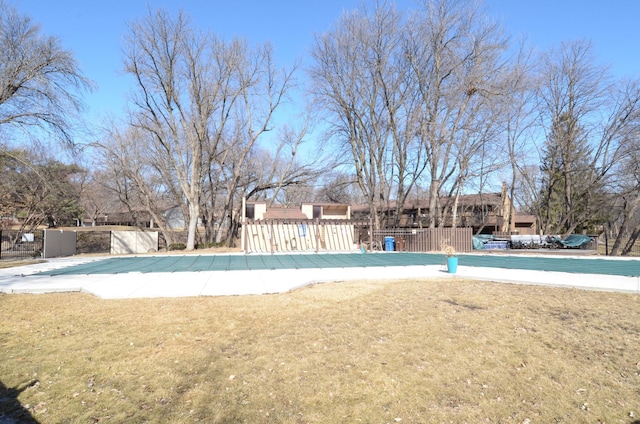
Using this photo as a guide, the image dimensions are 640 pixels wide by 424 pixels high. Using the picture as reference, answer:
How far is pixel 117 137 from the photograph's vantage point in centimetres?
2523

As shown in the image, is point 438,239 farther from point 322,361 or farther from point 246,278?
point 322,361

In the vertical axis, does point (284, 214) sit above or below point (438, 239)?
above

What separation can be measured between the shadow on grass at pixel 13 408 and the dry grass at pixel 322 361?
0.03 meters

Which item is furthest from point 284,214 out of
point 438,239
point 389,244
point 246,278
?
point 246,278

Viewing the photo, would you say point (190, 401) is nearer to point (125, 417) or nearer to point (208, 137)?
point (125, 417)

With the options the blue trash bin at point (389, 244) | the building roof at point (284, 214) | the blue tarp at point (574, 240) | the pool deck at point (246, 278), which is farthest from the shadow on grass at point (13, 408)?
the blue tarp at point (574, 240)

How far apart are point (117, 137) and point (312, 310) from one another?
80.8 ft

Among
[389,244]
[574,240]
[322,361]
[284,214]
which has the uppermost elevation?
[284,214]

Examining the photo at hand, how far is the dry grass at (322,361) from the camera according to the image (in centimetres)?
315

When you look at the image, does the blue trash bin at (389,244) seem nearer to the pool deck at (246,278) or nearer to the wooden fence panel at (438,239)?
the wooden fence panel at (438,239)

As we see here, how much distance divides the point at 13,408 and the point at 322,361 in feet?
9.48

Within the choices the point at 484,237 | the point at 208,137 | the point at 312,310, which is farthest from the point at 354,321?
the point at 208,137

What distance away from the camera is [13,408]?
3.11 metres


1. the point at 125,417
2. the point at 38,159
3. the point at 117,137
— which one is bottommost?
the point at 125,417
